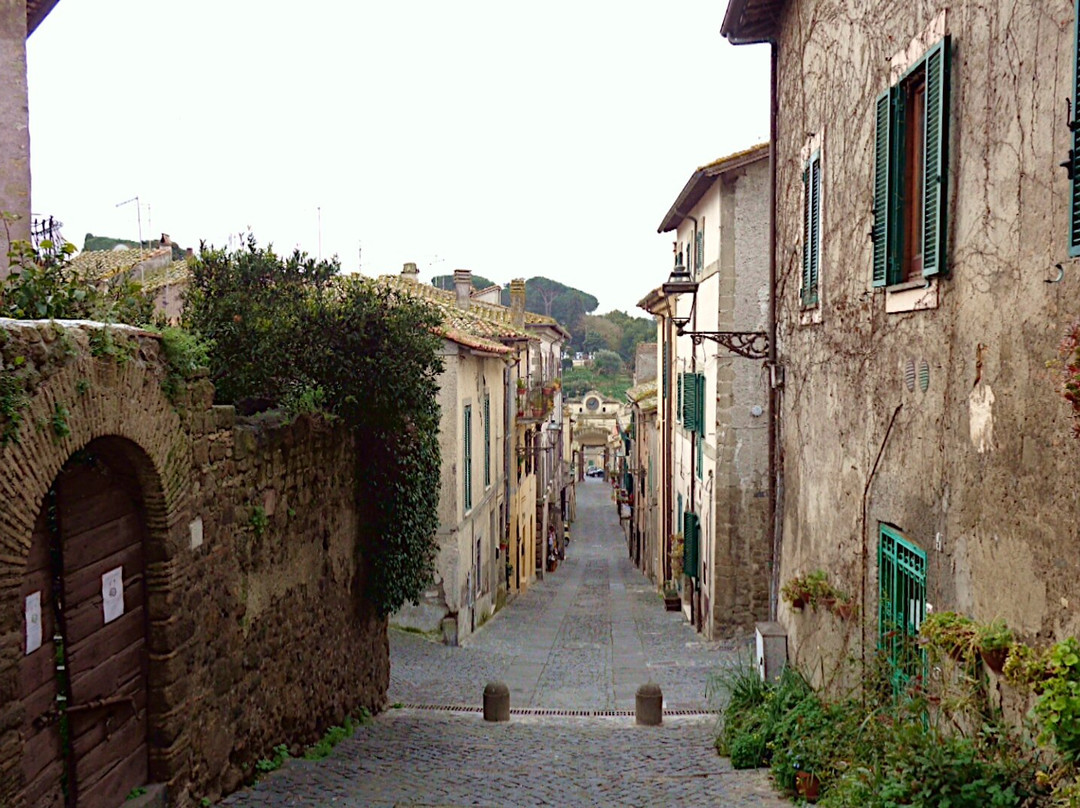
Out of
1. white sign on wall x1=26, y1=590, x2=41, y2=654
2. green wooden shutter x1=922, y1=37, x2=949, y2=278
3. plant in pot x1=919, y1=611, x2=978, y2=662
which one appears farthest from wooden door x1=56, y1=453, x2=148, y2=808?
green wooden shutter x1=922, y1=37, x2=949, y2=278

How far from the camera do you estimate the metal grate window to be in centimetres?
675

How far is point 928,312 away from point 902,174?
1.09 metres

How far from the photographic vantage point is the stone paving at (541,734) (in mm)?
7941

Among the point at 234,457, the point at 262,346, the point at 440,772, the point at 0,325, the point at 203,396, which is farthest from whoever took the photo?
the point at 262,346

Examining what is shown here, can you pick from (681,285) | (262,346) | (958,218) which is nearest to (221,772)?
(262,346)

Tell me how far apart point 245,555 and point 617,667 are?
9865 mm

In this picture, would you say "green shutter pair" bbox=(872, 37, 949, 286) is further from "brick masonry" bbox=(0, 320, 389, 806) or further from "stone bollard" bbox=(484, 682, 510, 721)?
"stone bollard" bbox=(484, 682, 510, 721)

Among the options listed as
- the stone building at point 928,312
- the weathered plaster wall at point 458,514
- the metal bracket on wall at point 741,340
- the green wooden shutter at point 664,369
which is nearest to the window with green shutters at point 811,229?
the stone building at point 928,312

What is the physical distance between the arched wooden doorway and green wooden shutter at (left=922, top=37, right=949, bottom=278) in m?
4.90

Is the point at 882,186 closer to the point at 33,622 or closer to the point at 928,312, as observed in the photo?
the point at 928,312

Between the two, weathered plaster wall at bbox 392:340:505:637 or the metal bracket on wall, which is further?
weathered plaster wall at bbox 392:340:505:637

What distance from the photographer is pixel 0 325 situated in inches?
186

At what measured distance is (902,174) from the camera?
7078 mm

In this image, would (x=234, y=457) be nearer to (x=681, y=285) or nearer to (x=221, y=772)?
(x=221, y=772)
